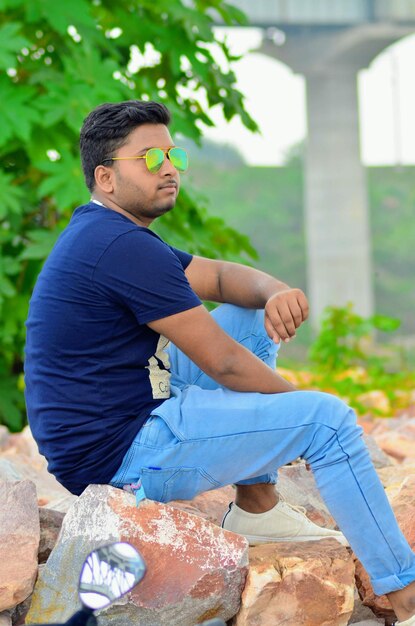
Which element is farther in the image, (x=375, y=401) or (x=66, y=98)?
(x=375, y=401)

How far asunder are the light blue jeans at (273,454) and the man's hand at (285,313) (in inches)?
10.9

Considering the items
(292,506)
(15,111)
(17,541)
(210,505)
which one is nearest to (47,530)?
(17,541)

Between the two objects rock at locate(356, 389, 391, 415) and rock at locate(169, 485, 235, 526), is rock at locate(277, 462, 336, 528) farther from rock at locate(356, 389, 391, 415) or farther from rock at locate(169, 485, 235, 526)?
rock at locate(356, 389, 391, 415)

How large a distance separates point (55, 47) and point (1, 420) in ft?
6.07

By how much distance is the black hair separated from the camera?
8.43 ft

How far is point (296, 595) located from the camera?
96.7 inches

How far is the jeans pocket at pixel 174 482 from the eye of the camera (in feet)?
7.97

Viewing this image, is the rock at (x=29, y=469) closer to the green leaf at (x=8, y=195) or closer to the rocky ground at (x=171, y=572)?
the rocky ground at (x=171, y=572)

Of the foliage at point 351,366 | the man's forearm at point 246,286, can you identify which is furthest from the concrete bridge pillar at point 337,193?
the man's forearm at point 246,286

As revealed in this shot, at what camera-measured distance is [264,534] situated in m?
2.73

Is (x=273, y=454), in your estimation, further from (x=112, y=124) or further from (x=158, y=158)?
(x=112, y=124)

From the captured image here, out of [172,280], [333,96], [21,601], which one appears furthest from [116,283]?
[333,96]

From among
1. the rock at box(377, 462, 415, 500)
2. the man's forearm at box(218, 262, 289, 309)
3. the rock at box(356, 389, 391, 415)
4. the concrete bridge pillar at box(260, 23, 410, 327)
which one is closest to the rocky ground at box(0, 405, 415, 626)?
the man's forearm at box(218, 262, 289, 309)

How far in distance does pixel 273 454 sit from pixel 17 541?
664 millimetres
